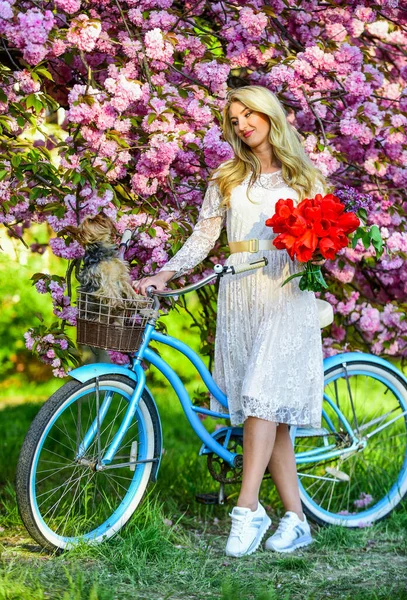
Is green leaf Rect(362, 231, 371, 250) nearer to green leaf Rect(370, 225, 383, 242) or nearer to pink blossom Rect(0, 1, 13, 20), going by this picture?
green leaf Rect(370, 225, 383, 242)

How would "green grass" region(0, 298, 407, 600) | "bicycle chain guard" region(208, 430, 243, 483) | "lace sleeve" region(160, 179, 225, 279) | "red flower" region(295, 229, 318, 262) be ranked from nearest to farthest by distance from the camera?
"green grass" region(0, 298, 407, 600)
"red flower" region(295, 229, 318, 262)
"lace sleeve" region(160, 179, 225, 279)
"bicycle chain guard" region(208, 430, 243, 483)

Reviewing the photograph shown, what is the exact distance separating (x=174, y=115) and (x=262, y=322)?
0.88 meters

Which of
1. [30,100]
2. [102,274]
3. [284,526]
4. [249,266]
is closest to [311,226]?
[249,266]

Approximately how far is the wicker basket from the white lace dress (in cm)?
30

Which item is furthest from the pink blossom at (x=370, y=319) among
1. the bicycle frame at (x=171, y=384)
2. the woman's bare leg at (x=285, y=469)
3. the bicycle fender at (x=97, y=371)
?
the bicycle fender at (x=97, y=371)

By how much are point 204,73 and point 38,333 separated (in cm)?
125

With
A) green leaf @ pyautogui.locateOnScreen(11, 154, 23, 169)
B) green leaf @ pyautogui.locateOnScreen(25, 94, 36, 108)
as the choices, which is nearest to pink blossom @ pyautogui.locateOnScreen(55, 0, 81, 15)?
green leaf @ pyautogui.locateOnScreen(25, 94, 36, 108)

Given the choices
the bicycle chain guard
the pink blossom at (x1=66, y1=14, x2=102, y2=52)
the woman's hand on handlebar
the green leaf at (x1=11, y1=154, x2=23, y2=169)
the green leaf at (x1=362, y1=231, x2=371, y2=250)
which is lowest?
the bicycle chain guard

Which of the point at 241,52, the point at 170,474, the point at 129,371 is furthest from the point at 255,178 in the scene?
the point at 170,474

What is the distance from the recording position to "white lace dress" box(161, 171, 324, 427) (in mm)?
3414

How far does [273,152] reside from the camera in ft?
11.7

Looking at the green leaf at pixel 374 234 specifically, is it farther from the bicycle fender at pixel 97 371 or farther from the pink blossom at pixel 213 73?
the bicycle fender at pixel 97 371

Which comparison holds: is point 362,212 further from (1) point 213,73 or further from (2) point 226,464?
(2) point 226,464

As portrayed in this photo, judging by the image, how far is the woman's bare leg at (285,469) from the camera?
3.65 m
